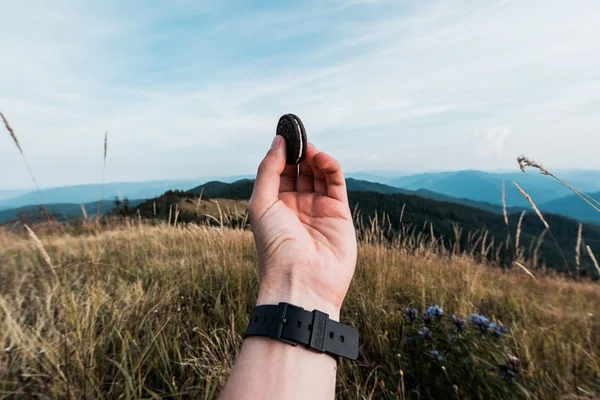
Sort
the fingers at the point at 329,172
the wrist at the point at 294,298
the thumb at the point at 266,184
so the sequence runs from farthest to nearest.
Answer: the fingers at the point at 329,172 < the thumb at the point at 266,184 < the wrist at the point at 294,298

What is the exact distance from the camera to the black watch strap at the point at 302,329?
3.91 ft

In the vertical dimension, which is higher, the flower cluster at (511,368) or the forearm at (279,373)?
the forearm at (279,373)

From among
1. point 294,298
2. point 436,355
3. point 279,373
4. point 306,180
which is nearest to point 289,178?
point 306,180

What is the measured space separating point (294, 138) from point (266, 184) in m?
0.31

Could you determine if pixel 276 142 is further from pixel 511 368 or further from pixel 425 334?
pixel 511 368

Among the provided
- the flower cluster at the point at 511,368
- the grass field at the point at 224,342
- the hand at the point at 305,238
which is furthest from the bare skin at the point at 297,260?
the flower cluster at the point at 511,368

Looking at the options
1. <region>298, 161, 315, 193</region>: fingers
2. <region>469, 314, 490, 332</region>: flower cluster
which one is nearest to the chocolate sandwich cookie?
<region>298, 161, 315, 193</region>: fingers

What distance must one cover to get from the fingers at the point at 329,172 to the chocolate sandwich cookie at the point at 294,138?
0.08 meters

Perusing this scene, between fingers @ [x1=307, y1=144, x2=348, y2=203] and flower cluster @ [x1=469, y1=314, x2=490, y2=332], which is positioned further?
flower cluster @ [x1=469, y1=314, x2=490, y2=332]

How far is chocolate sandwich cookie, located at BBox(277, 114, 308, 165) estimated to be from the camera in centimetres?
169

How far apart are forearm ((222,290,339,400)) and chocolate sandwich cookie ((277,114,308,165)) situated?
37.3 inches

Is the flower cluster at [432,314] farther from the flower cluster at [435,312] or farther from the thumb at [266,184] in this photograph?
the thumb at [266,184]

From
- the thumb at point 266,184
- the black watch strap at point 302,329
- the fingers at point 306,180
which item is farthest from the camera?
the fingers at point 306,180

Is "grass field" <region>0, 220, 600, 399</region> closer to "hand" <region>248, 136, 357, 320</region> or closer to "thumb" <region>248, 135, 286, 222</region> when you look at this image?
"hand" <region>248, 136, 357, 320</region>
